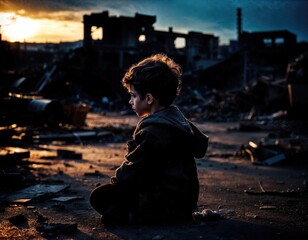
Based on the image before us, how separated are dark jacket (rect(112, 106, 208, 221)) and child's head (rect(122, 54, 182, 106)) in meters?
0.11

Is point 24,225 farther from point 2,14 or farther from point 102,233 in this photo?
point 2,14

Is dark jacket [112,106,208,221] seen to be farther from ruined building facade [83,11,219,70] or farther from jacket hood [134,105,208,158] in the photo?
ruined building facade [83,11,219,70]

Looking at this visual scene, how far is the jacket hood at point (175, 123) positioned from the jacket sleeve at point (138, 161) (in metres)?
0.10

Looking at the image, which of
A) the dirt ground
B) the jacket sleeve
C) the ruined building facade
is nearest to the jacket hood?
the jacket sleeve

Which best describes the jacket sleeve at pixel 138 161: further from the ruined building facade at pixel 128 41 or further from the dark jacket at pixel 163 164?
the ruined building facade at pixel 128 41

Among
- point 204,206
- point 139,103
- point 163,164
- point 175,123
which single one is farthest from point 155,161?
point 204,206

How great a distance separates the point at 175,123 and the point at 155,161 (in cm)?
30

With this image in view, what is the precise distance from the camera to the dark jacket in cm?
271

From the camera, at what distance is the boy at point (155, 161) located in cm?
273

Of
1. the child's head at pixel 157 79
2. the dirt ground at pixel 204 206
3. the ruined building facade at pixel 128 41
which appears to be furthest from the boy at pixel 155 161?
the ruined building facade at pixel 128 41

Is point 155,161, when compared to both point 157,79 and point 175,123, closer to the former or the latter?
point 175,123

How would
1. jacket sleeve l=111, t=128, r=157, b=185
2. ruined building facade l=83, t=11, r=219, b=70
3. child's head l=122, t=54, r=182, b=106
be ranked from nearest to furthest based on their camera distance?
jacket sleeve l=111, t=128, r=157, b=185 < child's head l=122, t=54, r=182, b=106 < ruined building facade l=83, t=11, r=219, b=70

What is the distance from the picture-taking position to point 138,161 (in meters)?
2.71

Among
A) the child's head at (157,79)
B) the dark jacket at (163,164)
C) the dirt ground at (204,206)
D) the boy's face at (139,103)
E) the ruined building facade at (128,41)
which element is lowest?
the dirt ground at (204,206)
